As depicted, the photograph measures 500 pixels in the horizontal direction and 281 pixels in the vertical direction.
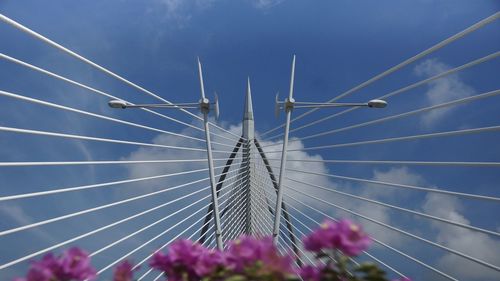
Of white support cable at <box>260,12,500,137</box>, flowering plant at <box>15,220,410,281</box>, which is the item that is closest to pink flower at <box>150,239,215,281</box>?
flowering plant at <box>15,220,410,281</box>

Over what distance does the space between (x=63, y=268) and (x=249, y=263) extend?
53 cm

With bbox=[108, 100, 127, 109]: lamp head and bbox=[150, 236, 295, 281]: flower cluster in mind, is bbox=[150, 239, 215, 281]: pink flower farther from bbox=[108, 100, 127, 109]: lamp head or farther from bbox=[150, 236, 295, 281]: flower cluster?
bbox=[108, 100, 127, 109]: lamp head

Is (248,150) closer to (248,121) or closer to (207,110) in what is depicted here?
(248,121)

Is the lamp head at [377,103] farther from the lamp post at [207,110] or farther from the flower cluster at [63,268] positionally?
the flower cluster at [63,268]

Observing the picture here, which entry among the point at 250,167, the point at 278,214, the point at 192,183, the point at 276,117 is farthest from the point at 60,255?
the point at 250,167

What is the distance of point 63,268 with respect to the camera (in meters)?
1.29

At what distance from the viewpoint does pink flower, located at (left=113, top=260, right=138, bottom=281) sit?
1.29 m

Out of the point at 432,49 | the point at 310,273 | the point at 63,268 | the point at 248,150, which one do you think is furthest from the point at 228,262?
the point at 248,150

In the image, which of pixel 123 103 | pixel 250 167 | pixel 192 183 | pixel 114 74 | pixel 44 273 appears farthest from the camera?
pixel 250 167

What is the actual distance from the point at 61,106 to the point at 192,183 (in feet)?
11.5

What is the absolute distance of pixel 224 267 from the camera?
1380 mm

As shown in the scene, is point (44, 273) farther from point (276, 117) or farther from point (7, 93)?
point (276, 117)

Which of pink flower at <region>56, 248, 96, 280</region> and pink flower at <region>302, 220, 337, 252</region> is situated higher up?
pink flower at <region>302, 220, 337, 252</region>

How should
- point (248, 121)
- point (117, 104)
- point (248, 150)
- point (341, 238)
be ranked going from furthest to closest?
point (248, 121) < point (248, 150) < point (117, 104) < point (341, 238)
